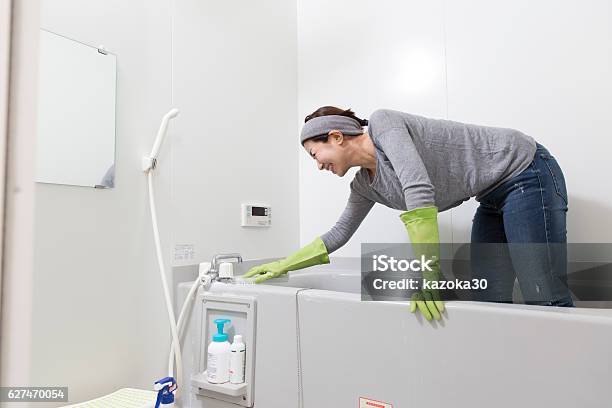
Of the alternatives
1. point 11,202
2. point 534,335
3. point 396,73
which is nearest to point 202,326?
point 534,335

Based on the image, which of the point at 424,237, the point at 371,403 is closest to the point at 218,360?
the point at 371,403

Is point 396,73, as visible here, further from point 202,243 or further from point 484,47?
point 202,243

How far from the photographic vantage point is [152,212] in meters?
1.35

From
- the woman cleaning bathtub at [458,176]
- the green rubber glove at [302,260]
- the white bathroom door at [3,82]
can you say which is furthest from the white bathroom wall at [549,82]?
the white bathroom door at [3,82]

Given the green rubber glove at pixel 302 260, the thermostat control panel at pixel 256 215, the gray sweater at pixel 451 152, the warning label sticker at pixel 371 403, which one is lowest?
the warning label sticker at pixel 371 403

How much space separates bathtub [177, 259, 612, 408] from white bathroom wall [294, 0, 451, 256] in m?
0.85

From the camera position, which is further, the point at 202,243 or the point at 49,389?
the point at 202,243

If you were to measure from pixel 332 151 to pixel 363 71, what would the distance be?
92 centimetres

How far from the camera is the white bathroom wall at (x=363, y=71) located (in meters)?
1.80

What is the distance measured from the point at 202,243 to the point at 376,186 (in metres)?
0.73

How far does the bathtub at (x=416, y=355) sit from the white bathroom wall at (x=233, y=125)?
0.43m

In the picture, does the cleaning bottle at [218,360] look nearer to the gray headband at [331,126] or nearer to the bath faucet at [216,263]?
the bath faucet at [216,263]

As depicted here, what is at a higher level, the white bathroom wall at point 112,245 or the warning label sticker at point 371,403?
the white bathroom wall at point 112,245

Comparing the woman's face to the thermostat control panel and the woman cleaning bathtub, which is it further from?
the thermostat control panel
